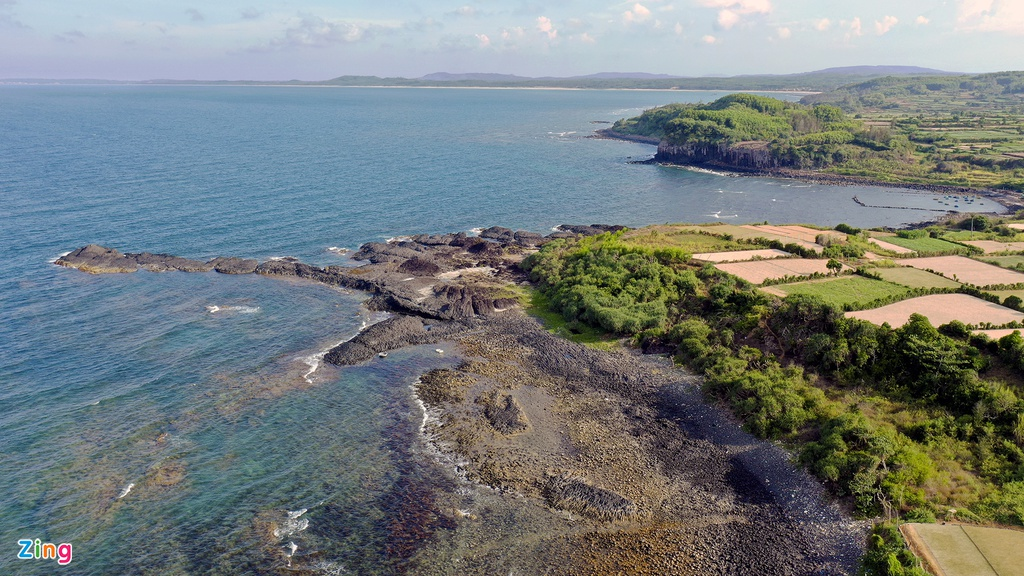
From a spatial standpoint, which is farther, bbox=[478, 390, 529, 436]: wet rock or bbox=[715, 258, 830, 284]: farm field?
bbox=[715, 258, 830, 284]: farm field

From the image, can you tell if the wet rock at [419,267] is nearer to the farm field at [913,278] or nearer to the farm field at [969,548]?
the farm field at [913,278]

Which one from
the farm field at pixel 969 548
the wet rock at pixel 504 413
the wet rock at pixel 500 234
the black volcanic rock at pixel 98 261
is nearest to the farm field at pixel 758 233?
the wet rock at pixel 500 234

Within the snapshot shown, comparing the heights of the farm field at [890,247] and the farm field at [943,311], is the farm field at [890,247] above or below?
above

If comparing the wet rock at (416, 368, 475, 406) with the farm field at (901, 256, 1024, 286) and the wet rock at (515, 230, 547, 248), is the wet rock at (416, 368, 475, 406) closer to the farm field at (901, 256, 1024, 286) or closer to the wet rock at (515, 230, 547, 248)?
the wet rock at (515, 230, 547, 248)

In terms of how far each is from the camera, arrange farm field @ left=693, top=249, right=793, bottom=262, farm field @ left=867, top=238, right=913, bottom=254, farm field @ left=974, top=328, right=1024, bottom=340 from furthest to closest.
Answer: farm field @ left=867, top=238, right=913, bottom=254 → farm field @ left=693, top=249, right=793, bottom=262 → farm field @ left=974, top=328, right=1024, bottom=340

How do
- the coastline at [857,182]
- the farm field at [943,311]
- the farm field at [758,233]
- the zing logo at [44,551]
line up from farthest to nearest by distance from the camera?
the coastline at [857,182] → the farm field at [758,233] → the farm field at [943,311] → the zing logo at [44,551]

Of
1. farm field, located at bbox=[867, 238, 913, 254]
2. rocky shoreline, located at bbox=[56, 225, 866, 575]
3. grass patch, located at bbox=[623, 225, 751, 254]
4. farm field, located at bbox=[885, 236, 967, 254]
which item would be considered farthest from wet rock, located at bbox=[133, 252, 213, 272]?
farm field, located at bbox=[885, 236, 967, 254]

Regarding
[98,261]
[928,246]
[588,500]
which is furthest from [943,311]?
[98,261]
